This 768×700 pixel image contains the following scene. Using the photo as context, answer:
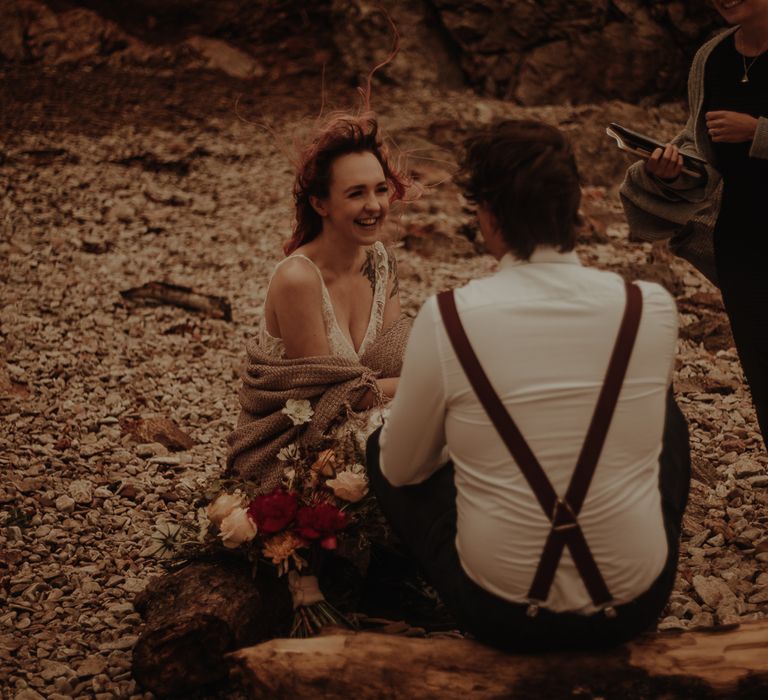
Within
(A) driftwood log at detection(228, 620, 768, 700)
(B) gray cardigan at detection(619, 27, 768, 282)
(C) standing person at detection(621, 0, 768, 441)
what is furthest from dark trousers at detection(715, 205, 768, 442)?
(A) driftwood log at detection(228, 620, 768, 700)

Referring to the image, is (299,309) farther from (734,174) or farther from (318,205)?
(734,174)

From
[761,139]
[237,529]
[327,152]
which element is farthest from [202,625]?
[761,139]

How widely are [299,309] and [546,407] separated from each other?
140 cm

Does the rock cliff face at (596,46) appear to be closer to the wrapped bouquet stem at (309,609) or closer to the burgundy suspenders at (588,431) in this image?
the wrapped bouquet stem at (309,609)

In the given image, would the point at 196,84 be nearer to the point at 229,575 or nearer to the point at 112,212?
the point at 112,212

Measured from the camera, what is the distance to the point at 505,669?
2.20 m

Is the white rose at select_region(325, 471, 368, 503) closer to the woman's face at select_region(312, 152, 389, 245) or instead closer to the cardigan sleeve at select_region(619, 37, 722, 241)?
the woman's face at select_region(312, 152, 389, 245)

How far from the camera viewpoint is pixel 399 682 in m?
2.21

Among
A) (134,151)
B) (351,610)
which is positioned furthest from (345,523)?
(134,151)

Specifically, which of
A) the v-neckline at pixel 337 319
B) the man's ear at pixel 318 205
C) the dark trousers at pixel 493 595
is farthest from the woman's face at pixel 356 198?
the dark trousers at pixel 493 595

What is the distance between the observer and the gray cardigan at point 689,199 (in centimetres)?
329

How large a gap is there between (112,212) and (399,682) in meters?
5.65

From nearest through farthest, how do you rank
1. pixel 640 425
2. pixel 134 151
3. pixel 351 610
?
pixel 640 425, pixel 351 610, pixel 134 151

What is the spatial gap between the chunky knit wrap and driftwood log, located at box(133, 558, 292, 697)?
346 millimetres
